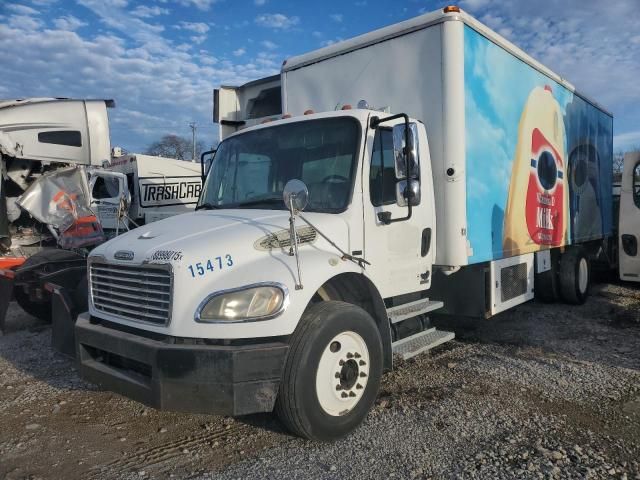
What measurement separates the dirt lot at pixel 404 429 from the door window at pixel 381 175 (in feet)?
5.65

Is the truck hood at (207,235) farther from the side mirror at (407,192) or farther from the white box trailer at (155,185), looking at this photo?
the white box trailer at (155,185)

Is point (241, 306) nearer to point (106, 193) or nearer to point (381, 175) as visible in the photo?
point (381, 175)

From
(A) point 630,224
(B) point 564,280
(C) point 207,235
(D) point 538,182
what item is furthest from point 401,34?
(A) point 630,224

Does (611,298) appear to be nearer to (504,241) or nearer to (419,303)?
(504,241)

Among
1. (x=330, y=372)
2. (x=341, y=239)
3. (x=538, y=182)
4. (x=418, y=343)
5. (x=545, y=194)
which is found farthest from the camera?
(x=545, y=194)

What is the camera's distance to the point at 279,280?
3348mm

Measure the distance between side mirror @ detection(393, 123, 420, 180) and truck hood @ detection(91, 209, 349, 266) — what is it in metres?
0.63

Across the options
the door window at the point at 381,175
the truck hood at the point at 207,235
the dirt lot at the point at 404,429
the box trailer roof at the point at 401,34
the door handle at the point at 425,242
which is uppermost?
the box trailer roof at the point at 401,34

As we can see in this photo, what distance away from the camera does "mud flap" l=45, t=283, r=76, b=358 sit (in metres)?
4.30

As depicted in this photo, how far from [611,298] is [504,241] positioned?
453cm

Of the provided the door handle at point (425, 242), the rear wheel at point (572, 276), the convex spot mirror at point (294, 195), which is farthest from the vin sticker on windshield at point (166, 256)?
the rear wheel at point (572, 276)

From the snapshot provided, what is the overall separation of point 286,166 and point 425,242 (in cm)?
150

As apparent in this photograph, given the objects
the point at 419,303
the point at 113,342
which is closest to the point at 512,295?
the point at 419,303

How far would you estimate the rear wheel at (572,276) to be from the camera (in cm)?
808
